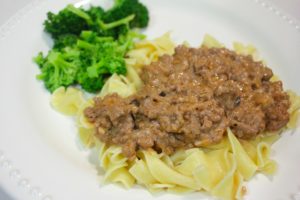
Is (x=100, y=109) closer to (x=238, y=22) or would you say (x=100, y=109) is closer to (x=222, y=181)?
(x=222, y=181)

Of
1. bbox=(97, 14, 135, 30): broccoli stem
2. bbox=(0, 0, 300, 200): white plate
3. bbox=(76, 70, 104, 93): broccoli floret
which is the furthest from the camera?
bbox=(97, 14, 135, 30): broccoli stem

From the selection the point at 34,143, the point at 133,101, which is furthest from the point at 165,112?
the point at 34,143

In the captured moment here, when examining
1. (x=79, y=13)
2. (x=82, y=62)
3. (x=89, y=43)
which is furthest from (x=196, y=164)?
(x=79, y=13)

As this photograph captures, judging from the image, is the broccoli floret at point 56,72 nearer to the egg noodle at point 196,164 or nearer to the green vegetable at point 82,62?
the green vegetable at point 82,62

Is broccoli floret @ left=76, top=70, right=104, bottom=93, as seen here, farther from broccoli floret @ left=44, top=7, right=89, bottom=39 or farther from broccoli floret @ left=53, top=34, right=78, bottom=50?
broccoli floret @ left=44, top=7, right=89, bottom=39

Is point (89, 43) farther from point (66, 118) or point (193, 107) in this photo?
point (193, 107)

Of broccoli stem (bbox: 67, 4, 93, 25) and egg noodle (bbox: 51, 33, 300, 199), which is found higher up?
broccoli stem (bbox: 67, 4, 93, 25)

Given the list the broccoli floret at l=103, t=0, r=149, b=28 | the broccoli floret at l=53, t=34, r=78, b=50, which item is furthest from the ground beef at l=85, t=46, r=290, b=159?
the broccoli floret at l=103, t=0, r=149, b=28
